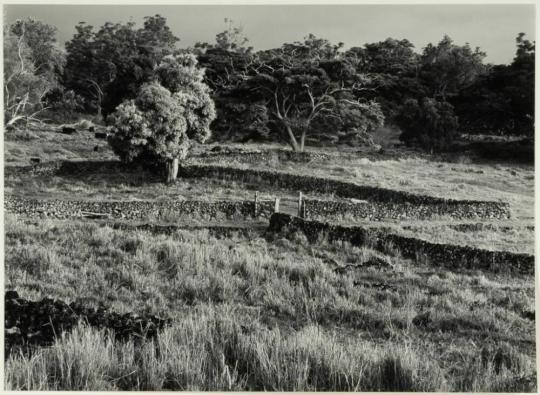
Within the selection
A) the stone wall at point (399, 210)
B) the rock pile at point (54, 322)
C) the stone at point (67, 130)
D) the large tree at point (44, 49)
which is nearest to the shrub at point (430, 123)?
the stone wall at point (399, 210)

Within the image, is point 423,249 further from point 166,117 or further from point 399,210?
point 166,117

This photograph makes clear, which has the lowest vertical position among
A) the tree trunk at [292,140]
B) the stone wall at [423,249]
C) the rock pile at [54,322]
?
the stone wall at [423,249]

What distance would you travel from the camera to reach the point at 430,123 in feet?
146

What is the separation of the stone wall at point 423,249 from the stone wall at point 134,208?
167 inches

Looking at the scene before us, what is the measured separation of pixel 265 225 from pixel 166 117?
10.7 metres

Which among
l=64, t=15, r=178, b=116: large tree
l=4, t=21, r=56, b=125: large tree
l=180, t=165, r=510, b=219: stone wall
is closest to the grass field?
l=180, t=165, r=510, b=219: stone wall

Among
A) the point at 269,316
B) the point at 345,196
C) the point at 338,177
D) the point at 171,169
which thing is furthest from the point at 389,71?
the point at 269,316

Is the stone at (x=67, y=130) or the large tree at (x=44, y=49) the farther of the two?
the large tree at (x=44, y=49)

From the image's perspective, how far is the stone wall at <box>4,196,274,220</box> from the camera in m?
21.6

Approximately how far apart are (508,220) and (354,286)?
1453cm

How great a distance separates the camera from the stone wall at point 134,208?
21623mm

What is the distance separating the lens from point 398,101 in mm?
53188

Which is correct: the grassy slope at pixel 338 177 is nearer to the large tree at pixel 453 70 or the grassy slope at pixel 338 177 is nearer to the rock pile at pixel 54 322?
the rock pile at pixel 54 322

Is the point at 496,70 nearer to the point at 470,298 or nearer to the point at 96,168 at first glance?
the point at 96,168
